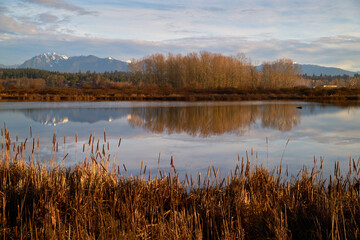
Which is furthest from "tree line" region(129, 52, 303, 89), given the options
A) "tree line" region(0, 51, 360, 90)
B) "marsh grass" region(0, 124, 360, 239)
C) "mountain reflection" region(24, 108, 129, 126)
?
"marsh grass" region(0, 124, 360, 239)

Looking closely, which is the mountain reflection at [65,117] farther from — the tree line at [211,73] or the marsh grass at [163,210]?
the tree line at [211,73]

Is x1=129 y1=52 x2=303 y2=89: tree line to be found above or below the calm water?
above

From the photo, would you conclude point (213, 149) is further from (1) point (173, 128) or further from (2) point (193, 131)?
(1) point (173, 128)

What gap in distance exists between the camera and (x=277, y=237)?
2877 mm

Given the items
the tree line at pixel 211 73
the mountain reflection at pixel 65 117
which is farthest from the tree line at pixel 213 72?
the mountain reflection at pixel 65 117

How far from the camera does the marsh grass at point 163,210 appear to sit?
9.84 ft

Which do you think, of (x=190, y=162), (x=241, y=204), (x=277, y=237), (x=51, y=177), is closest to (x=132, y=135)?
(x=190, y=162)

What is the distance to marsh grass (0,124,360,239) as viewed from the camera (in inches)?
118

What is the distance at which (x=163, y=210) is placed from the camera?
370 cm

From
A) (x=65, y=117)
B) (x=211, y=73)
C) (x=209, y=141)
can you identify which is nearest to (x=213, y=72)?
(x=211, y=73)

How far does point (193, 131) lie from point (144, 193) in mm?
6754

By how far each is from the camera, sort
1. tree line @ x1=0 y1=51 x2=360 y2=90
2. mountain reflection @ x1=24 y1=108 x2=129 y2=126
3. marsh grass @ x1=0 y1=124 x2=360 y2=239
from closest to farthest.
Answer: marsh grass @ x1=0 y1=124 x2=360 y2=239 → mountain reflection @ x1=24 y1=108 x2=129 y2=126 → tree line @ x1=0 y1=51 x2=360 y2=90

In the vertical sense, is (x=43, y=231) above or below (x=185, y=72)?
below

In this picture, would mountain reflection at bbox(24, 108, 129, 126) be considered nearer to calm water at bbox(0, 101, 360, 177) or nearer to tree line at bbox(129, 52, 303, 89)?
calm water at bbox(0, 101, 360, 177)
